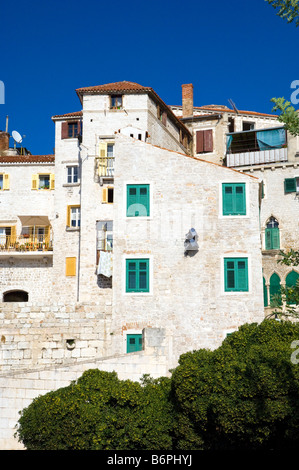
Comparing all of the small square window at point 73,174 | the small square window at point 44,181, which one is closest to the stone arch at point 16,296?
the small square window at point 44,181

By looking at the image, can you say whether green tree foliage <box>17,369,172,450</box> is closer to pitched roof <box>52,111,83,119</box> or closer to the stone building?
the stone building

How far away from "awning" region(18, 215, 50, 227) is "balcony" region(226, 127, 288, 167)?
13.3m

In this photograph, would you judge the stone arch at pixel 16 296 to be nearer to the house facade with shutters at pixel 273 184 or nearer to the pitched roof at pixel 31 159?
the pitched roof at pixel 31 159

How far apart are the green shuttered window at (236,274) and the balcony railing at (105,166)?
10.7m

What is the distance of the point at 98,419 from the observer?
18.9 metres

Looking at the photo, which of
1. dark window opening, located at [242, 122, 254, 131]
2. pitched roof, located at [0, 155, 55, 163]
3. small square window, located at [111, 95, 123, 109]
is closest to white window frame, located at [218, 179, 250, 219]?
small square window, located at [111, 95, 123, 109]

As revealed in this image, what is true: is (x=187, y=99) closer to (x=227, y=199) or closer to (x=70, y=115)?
(x=70, y=115)

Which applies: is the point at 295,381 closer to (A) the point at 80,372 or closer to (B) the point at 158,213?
(A) the point at 80,372

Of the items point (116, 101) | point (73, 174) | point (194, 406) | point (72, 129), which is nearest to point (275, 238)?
point (116, 101)

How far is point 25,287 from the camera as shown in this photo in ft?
122

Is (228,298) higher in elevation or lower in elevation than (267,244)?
lower

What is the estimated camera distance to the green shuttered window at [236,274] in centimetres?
2572

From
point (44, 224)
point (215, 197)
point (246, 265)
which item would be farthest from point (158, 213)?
point (44, 224)
